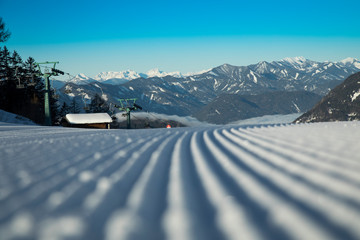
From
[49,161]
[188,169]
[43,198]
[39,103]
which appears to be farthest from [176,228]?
[39,103]

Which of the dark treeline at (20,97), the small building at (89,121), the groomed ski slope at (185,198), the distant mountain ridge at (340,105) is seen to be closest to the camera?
the groomed ski slope at (185,198)

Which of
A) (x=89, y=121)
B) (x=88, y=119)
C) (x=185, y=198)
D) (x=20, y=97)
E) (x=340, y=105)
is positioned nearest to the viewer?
(x=185, y=198)

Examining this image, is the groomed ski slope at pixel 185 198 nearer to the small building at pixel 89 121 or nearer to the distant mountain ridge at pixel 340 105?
the small building at pixel 89 121

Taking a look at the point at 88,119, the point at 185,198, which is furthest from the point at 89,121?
the point at 185,198

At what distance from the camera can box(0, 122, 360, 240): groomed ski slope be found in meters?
1.09

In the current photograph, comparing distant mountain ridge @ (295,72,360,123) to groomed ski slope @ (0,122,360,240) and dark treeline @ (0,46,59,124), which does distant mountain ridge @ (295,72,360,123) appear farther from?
groomed ski slope @ (0,122,360,240)

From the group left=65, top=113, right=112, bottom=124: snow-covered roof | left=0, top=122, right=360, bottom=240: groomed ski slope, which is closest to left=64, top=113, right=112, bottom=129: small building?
left=65, top=113, right=112, bottom=124: snow-covered roof

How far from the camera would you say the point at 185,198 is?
1491 mm

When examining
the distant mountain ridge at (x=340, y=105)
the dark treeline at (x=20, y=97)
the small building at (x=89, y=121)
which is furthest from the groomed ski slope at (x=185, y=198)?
the distant mountain ridge at (x=340, y=105)

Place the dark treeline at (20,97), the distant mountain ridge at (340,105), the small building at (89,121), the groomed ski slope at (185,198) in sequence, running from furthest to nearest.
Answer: the distant mountain ridge at (340,105) → the dark treeline at (20,97) → the small building at (89,121) → the groomed ski slope at (185,198)

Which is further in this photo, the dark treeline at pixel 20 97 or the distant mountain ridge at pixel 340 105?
the distant mountain ridge at pixel 340 105

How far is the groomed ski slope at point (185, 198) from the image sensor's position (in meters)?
1.09

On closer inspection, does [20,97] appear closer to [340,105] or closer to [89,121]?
[89,121]

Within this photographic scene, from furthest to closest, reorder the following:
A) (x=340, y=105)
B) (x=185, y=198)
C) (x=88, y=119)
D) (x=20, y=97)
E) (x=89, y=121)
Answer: (x=340, y=105) → (x=20, y=97) → (x=88, y=119) → (x=89, y=121) → (x=185, y=198)
